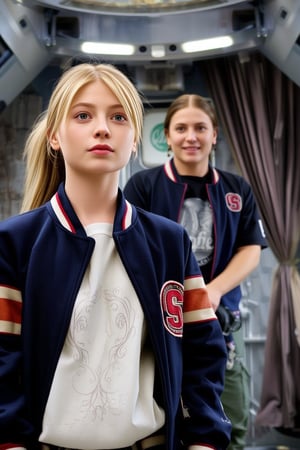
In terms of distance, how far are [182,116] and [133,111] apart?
79cm

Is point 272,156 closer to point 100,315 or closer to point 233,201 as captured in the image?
point 233,201

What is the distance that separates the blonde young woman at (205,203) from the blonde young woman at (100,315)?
0.68 metres

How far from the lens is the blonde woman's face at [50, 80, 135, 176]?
0.91 m

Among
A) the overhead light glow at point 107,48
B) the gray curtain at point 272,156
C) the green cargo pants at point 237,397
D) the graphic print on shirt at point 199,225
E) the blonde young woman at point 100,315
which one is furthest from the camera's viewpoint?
the gray curtain at point 272,156

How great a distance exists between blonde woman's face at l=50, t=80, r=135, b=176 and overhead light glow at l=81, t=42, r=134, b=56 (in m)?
2.38

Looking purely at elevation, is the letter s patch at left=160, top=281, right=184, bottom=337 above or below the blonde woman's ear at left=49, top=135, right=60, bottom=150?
below

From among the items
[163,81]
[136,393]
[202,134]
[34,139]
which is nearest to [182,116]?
[202,134]

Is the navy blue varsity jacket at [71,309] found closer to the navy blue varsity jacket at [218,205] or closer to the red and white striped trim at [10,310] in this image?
the red and white striped trim at [10,310]

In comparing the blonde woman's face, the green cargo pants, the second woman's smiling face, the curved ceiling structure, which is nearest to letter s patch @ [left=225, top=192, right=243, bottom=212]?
the second woman's smiling face

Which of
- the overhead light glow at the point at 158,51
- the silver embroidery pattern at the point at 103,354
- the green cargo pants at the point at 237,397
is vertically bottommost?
the green cargo pants at the point at 237,397

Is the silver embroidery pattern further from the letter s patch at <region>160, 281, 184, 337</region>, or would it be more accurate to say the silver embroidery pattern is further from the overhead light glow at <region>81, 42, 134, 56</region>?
the overhead light glow at <region>81, 42, 134, 56</region>

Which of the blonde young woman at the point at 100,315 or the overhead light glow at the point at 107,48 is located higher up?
the overhead light glow at the point at 107,48

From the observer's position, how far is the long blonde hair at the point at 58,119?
36.9 inches

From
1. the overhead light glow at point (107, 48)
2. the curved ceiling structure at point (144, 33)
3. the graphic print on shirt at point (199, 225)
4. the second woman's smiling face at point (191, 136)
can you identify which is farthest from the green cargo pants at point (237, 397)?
the overhead light glow at point (107, 48)
